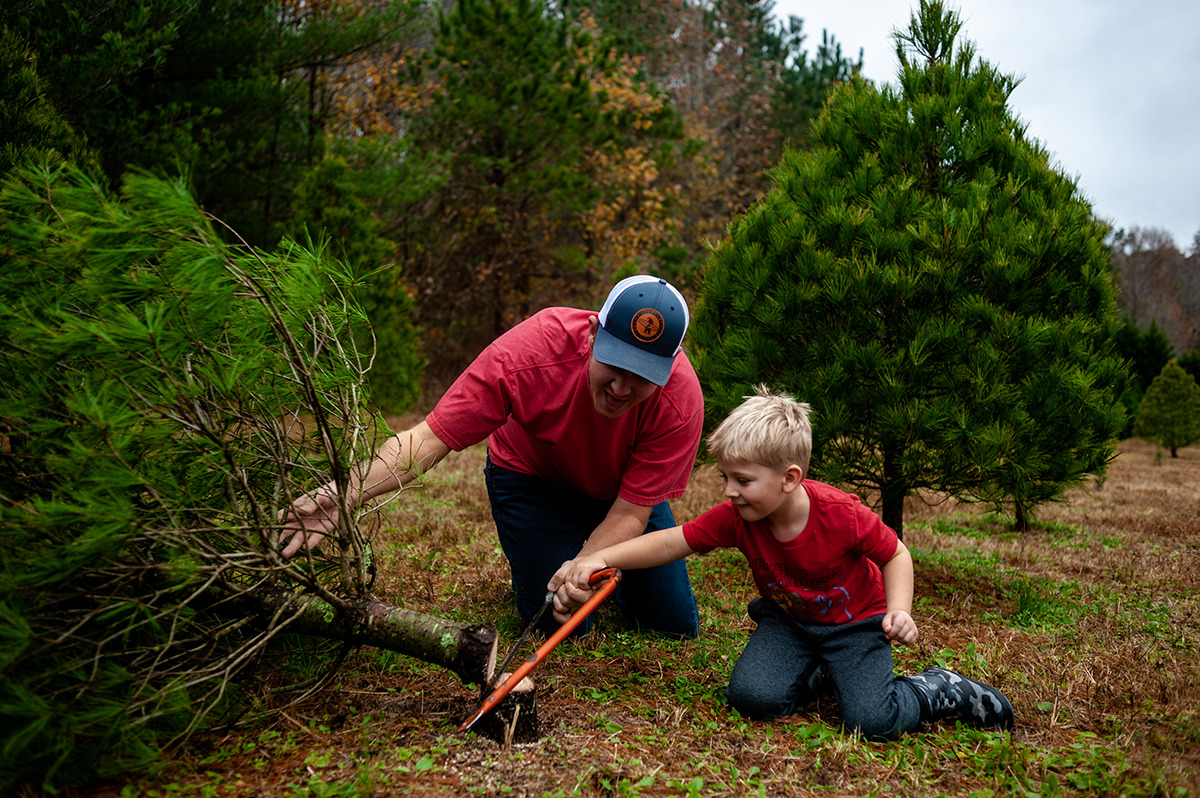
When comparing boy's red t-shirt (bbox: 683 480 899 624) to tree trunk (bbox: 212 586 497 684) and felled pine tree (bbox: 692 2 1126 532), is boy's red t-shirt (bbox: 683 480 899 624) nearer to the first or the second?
tree trunk (bbox: 212 586 497 684)

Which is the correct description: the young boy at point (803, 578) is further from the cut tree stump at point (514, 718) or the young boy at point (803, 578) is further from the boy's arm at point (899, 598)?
the cut tree stump at point (514, 718)

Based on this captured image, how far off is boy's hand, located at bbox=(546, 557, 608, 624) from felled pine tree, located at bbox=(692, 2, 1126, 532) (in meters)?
1.86

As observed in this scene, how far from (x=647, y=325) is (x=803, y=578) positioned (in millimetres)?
995

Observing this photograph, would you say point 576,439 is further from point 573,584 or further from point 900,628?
point 900,628

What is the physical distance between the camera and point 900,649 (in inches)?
128

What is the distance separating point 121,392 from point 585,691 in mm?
1666

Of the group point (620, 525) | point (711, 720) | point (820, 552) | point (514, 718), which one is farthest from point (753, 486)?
point (514, 718)

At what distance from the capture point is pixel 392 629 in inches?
91.0

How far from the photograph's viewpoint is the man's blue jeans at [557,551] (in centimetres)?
A: 336

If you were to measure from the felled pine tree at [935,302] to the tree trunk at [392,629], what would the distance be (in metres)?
2.34

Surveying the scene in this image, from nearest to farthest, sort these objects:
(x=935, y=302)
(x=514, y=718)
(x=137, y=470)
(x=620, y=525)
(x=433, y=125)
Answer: (x=137, y=470) → (x=514, y=718) → (x=620, y=525) → (x=935, y=302) → (x=433, y=125)

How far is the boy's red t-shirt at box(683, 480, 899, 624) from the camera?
2588 mm

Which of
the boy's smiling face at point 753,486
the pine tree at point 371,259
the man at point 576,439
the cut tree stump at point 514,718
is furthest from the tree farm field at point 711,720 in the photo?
the pine tree at point 371,259

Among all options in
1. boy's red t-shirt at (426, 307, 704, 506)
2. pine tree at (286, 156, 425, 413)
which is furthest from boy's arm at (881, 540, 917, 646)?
pine tree at (286, 156, 425, 413)
